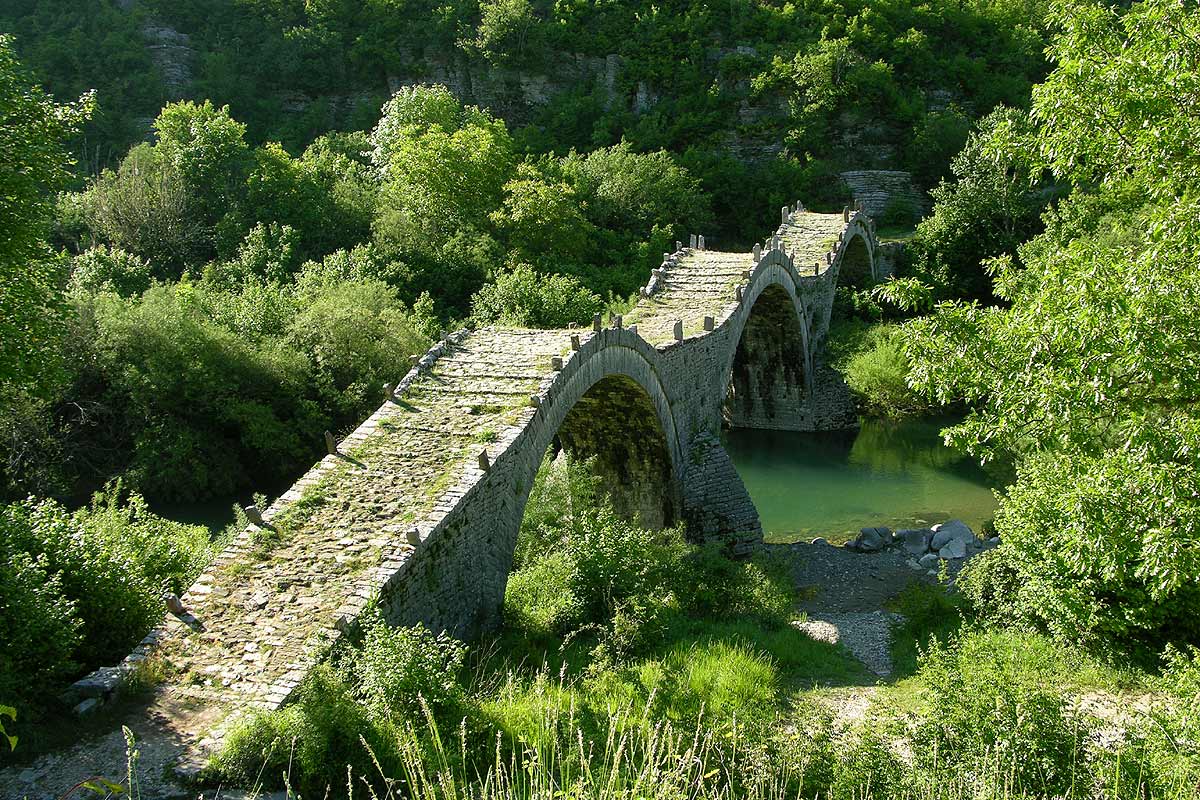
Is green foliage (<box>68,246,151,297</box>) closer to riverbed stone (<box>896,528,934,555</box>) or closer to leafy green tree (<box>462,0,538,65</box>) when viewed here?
riverbed stone (<box>896,528,934,555</box>)

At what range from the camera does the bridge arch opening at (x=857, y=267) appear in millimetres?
34938

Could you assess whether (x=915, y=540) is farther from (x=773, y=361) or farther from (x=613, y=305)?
(x=773, y=361)

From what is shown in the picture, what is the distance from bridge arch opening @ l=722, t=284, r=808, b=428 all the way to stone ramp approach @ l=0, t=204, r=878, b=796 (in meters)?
5.32

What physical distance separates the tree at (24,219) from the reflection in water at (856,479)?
15.5 metres

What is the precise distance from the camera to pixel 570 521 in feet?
44.8

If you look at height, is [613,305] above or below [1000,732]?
above

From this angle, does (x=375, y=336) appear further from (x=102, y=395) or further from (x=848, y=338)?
(x=848, y=338)

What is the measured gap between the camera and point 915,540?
18562mm

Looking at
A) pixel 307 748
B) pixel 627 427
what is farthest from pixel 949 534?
pixel 307 748

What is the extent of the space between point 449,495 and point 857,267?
1129 inches

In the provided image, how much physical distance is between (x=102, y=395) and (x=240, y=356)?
3352 mm

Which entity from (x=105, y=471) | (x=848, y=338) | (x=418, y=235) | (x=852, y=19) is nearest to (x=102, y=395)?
(x=105, y=471)

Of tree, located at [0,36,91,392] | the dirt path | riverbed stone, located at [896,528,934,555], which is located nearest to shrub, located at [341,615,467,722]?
tree, located at [0,36,91,392]

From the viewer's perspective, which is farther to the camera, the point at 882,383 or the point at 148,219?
the point at 148,219
